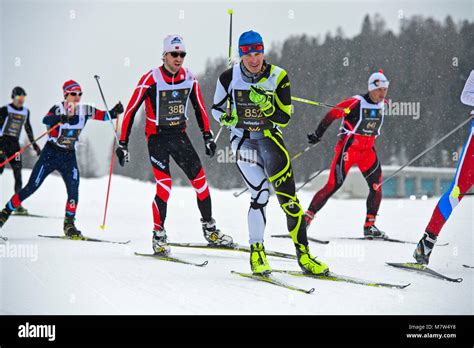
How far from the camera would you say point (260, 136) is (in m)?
4.90

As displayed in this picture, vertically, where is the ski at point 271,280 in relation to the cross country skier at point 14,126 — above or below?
below

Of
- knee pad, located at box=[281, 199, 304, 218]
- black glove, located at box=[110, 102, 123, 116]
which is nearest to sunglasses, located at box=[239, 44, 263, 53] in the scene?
knee pad, located at box=[281, 199, 304, 218]

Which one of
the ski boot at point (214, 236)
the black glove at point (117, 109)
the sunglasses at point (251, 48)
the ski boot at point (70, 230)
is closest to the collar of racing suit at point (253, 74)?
the sunglasses at point (251, 48)

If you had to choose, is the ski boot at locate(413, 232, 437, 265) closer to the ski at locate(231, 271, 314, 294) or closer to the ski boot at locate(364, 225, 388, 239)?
the ski at locate(231, 271, 314, 294)

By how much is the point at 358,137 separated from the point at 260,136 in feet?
10.5

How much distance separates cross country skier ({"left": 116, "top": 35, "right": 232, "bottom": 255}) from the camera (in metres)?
5.93

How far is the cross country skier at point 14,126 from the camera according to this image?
1064 centimetres

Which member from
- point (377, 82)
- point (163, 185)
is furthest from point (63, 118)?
point (377, 82)

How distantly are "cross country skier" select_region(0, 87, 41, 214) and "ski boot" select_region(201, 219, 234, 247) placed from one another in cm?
560

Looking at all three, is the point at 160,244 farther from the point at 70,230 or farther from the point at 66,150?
the point at 66,150

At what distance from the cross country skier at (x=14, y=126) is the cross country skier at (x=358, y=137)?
5920 mm

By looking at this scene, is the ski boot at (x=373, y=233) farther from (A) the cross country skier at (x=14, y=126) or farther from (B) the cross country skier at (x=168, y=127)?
(A) the cross country skier at (x=14, y=126)
